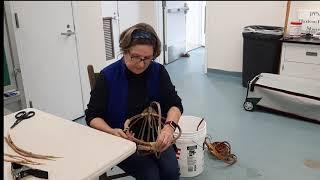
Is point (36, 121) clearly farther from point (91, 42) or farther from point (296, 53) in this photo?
point (296, 53)

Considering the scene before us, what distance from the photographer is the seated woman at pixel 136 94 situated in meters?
1.35

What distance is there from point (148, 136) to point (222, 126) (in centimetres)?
137

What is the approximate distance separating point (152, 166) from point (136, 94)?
1.17ft

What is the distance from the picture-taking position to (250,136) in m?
2.51

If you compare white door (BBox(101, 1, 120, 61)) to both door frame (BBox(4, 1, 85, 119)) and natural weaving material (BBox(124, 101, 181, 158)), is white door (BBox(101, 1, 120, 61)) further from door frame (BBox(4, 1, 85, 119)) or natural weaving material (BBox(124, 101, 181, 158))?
natural weaving material (BBox(124, 101, 181, 158))

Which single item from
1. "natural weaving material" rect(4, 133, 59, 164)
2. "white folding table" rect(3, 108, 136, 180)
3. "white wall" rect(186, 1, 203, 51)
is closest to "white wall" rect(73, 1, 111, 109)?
"white folding table" rect(3, 108, 136, 180)

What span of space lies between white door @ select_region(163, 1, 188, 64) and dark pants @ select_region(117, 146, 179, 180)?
3503 millimetres

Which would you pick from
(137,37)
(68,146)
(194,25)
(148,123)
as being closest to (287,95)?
(148,123)

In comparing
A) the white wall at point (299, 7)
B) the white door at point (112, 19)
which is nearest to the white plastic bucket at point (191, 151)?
the white wall at point (299, 7)

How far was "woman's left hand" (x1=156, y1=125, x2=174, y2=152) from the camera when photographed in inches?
51.1

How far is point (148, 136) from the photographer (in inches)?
58.4

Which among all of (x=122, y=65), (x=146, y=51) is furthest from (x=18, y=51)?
(x=146, y=51)

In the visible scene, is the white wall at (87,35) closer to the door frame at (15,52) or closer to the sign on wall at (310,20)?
the door frame at (15,52)

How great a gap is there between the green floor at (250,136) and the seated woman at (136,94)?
72 centimetres
